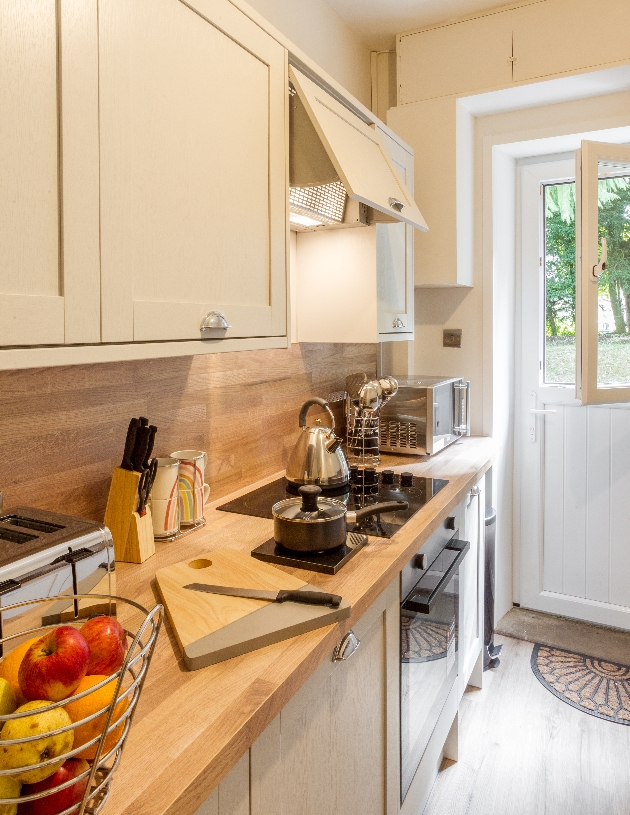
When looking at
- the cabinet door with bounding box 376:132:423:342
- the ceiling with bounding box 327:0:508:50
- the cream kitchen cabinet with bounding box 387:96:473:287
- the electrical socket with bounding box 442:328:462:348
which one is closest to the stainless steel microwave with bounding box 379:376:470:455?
the cabinet door with bounding box 376:132:423:342

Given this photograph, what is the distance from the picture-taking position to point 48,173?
2.89 ft

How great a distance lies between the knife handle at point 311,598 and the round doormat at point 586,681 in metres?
1.78

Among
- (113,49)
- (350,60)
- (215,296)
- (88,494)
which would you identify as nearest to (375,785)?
(88,494)

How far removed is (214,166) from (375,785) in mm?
1371

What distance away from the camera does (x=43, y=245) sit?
2.89 feet

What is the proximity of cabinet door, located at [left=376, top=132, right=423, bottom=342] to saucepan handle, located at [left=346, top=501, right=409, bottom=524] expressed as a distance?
0.71 metres

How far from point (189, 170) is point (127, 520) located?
28.6 inches

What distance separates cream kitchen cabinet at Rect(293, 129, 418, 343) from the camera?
6.76ft

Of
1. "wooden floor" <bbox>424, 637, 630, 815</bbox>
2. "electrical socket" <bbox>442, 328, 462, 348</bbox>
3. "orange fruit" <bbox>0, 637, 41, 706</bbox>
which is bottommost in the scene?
"wooden floor" <bbox>424, 637, 630, 815</bbox>

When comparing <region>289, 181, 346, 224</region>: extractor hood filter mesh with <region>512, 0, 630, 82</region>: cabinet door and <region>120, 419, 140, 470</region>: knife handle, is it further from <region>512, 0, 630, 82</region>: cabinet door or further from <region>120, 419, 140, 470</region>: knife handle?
<region>512, 0, 630, 82</region>: cabinet door

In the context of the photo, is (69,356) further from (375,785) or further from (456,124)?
(456,124)

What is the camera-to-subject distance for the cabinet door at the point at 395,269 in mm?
2129

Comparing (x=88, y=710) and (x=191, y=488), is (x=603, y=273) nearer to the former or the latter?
(x=191, y=488)

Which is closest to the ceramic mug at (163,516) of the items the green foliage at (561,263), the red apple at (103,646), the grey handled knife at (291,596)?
the grey handled knife at (291,596)
